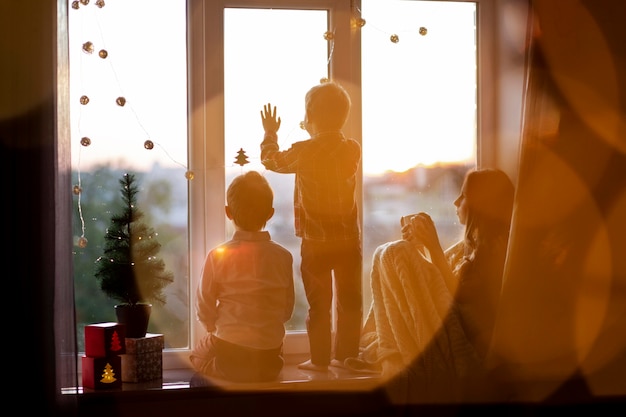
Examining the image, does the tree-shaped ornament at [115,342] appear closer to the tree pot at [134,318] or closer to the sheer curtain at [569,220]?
the tree pot at [134,318]

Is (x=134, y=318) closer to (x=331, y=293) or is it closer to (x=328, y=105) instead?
(x=331, y=293)

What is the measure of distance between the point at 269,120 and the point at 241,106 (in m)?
0.15

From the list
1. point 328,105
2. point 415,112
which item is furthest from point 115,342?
point 415,112

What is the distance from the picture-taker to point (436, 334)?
2.06 m

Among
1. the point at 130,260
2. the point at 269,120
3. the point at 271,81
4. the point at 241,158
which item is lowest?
the point at 130,260

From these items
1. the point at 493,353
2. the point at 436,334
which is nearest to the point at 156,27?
the point at 436,334

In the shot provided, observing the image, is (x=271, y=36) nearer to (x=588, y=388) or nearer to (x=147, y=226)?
(x=147, y=226)

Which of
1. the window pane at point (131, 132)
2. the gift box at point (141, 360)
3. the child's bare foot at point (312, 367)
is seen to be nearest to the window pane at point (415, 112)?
the child's bare foot at point (312, 367)

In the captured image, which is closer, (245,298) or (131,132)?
(245,298)

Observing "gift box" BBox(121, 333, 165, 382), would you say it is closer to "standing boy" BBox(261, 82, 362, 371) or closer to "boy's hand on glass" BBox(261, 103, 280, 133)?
"standing boy" BBox(261, 82, 362, 371)

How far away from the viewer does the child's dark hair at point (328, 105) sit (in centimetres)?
216

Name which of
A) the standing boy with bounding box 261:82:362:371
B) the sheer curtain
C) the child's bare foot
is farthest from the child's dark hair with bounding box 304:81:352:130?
the child's bare foot

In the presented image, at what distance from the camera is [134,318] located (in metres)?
2.08

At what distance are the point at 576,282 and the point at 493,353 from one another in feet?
0.96
